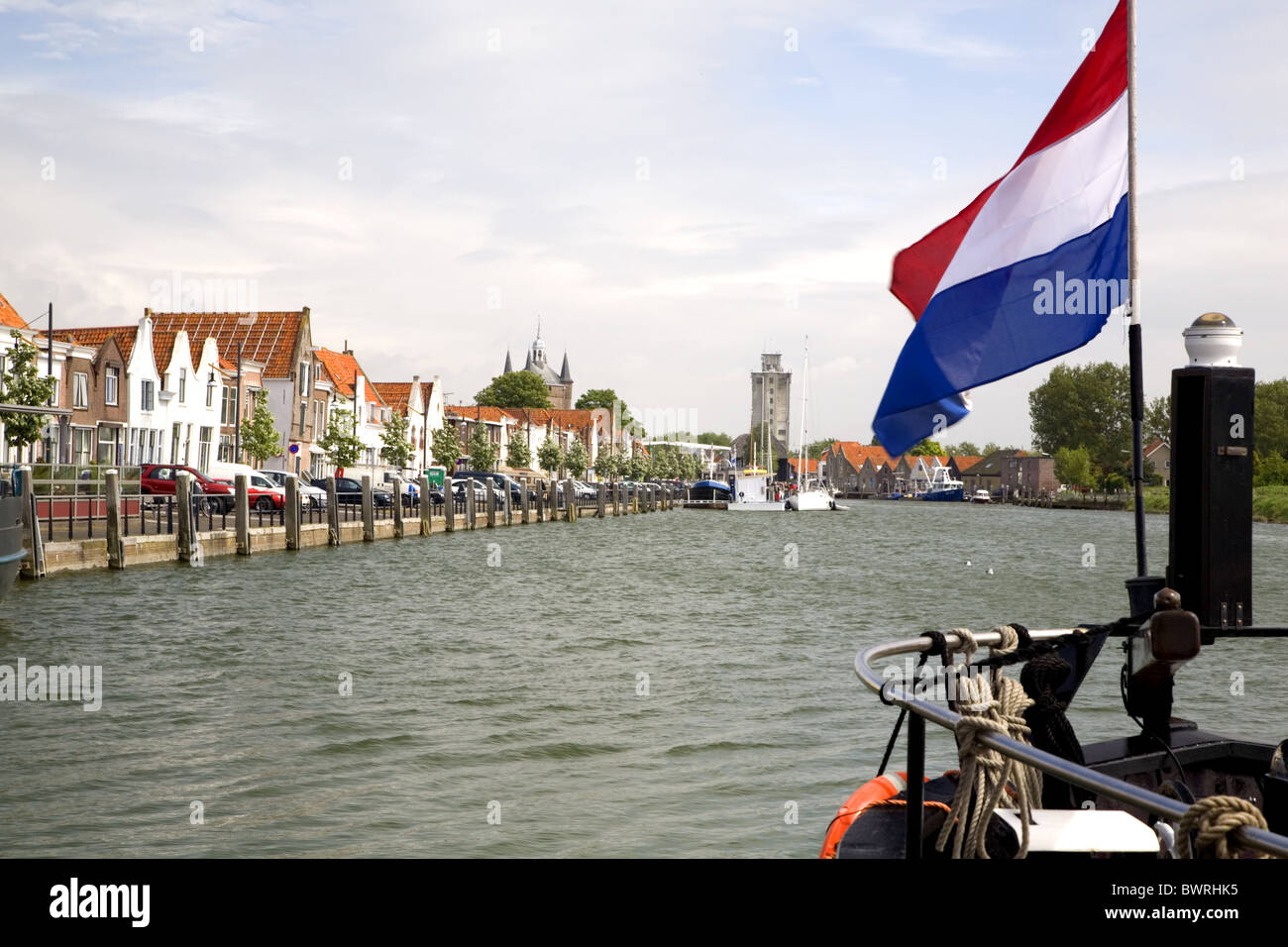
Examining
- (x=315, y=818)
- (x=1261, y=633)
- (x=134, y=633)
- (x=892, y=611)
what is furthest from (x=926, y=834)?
(x=892, y=611)

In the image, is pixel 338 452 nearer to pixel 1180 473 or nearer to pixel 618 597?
pixel 618 597

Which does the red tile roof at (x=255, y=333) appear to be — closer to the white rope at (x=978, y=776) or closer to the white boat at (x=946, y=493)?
the white rope at (x=978, y=776)

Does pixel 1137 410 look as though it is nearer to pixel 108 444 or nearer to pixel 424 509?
pixel 424 509

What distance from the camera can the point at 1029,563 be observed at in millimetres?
47844

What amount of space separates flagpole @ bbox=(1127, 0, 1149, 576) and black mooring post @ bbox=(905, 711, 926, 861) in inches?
99.8

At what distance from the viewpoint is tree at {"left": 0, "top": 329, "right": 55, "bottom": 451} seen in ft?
117

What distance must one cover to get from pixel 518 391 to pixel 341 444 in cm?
9978

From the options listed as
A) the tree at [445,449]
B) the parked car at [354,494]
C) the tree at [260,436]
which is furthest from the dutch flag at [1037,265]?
the tree at [445,449]

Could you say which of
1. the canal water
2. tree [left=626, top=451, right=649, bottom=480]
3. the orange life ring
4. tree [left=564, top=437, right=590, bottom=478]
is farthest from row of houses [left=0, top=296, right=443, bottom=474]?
tree [left=626, top=451, right=649, bottom=480]

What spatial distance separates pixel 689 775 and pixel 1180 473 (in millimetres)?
7778

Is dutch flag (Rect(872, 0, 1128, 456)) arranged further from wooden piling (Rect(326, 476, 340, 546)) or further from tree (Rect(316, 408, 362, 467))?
tree (Rect(316, 408, 362, 467))

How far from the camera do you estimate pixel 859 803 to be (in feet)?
18.9

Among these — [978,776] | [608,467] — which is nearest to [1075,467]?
[608,467]
